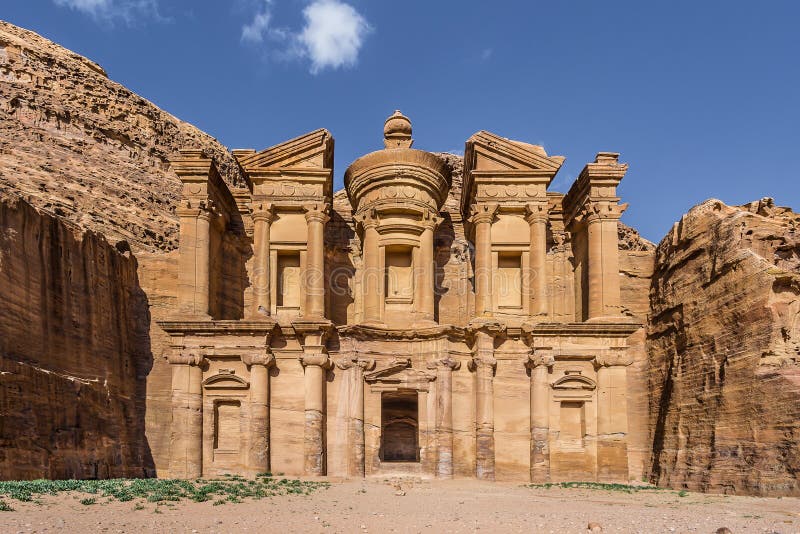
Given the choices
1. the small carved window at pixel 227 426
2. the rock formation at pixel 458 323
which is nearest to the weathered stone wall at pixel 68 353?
the rock formation at pixel 458 323

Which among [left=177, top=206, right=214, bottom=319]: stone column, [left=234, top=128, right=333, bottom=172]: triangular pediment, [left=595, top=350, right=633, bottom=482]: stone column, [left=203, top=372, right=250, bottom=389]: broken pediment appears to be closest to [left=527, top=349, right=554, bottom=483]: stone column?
[left=595, top=350, right=633, bottom=482]: stone column

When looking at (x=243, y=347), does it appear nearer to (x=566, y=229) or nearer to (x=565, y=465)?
(x=565, y=465)

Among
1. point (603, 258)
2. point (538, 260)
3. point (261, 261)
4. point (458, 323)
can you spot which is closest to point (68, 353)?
point (261, 261)

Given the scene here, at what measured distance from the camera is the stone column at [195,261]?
22.8 metres

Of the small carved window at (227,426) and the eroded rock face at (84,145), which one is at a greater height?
the eroded rock face at (84,145)

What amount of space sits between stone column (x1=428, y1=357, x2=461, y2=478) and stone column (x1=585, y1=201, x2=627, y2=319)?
5279 mm

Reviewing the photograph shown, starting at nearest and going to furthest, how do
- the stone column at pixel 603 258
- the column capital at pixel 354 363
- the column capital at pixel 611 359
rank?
the column capital at pixel 611 359 → the column capital at pixel 354 363 → the stone column at pixel 603 258

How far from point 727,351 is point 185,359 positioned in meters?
16.6

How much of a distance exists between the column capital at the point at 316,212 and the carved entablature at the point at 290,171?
26cm

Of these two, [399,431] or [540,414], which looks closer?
[540,414]

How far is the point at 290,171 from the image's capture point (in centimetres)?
2425

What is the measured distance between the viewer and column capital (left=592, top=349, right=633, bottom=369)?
869 inches

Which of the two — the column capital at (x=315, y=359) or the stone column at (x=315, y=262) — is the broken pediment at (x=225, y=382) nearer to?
the column capital at (x=315, y=359)

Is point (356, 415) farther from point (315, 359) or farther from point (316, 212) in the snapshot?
point (316, 212)
